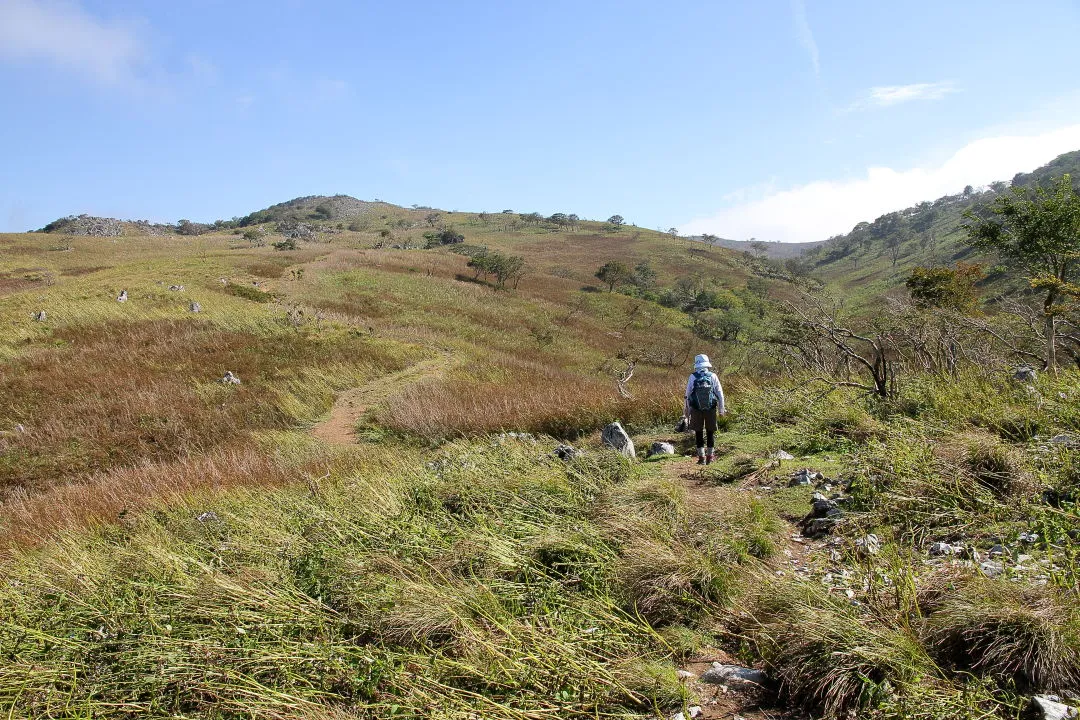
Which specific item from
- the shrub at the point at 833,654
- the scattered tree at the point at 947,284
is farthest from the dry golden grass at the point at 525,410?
the scattered tree at the point at 947,284

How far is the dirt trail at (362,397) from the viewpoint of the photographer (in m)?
12.3

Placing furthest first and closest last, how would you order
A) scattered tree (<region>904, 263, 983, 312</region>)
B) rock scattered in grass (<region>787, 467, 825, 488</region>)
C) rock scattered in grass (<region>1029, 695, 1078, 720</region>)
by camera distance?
1. scattered tree (<region>904, 263, 983, 312</region>)
2. rock scattered in grass (<region>787, 467, 825, 488</region>)
3. rock scattered in grass (<region>1029, 695, 1078, 720</region>)

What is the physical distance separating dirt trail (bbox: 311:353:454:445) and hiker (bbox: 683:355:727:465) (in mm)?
7345

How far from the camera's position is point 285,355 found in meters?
17.9

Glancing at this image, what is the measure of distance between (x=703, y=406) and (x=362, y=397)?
1083 cm

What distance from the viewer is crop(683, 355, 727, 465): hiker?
6.82 meters

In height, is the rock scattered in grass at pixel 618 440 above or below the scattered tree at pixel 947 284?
below

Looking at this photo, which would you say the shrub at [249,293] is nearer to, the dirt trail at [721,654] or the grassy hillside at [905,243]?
the dirt trail at [721,654]

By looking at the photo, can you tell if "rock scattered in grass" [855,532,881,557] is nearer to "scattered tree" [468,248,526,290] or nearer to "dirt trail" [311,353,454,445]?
"dirt trail" [311,353,454,445]

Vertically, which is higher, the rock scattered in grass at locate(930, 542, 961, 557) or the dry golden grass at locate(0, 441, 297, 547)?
the rock scattered in grass at locate(930, 542, 961, 557)

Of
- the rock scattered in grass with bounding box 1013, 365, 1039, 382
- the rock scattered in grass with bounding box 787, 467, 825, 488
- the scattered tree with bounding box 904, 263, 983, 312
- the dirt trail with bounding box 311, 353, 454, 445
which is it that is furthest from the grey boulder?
the scattered tree with bounding box 904, 263, 983, 312

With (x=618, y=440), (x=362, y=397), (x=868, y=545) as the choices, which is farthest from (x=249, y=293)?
(x=868, y=545)

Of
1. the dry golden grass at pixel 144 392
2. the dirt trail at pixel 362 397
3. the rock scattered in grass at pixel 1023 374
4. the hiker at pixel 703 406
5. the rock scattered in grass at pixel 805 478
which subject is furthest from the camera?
the dirt trail at pixel 362 397

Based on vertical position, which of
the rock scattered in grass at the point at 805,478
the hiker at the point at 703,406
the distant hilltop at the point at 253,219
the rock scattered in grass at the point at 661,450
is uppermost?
the distant hilltop at the point at 253,219
